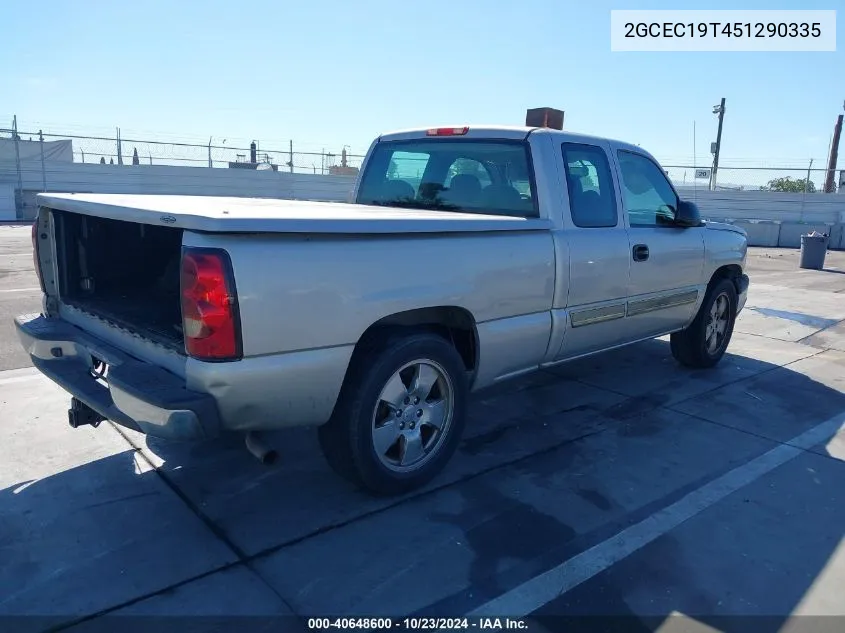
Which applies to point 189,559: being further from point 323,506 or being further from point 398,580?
point 398,580

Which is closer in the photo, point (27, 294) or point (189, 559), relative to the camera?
point (189, 559)

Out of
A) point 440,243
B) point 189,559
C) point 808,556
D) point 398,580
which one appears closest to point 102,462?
point 189,559

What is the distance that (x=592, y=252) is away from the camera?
4184mm

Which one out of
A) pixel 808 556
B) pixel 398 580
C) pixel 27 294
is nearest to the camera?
pixel 398 580

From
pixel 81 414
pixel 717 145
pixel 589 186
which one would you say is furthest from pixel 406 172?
pixel 717 145

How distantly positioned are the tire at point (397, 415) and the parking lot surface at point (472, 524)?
167 millimetres

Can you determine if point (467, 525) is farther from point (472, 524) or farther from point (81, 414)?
point (81, 414)

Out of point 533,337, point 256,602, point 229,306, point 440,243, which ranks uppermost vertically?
point 440,243

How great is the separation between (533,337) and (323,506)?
1.56m

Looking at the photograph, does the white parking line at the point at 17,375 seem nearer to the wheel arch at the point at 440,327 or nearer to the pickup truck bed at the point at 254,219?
the pickup truck bed at the point at 254,219

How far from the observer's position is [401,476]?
135 inches

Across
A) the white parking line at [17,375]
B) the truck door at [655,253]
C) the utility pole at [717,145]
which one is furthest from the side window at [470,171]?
the utility pole at [717,145]

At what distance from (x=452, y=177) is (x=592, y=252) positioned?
111 centimetres

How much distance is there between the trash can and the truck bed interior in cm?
1477
